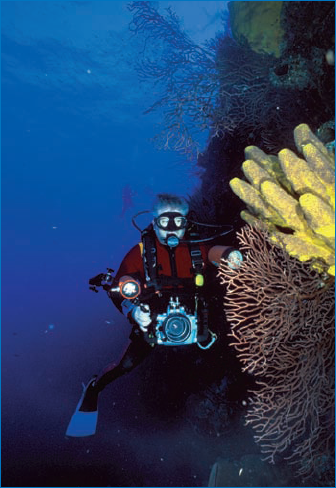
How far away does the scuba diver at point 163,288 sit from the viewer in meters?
3.15

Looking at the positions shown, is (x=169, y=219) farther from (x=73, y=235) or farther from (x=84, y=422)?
(x=73, y=235)

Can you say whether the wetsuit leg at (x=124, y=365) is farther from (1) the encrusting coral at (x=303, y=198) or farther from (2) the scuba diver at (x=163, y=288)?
(1) the encrusting coral at (x=303, y=198)

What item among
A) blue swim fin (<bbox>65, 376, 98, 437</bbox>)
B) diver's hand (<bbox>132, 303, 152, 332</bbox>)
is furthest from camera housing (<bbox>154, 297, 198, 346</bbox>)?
A: blue swim fin (<bbox>65, 376, 98, 437</bbox>)

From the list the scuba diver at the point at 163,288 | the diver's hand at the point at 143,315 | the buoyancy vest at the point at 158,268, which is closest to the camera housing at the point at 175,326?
the scuba diver at the point at 163,288

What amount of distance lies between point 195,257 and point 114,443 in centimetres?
489

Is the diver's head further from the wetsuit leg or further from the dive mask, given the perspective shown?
the wetsuit leg

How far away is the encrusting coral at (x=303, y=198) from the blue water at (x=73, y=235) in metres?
4.72

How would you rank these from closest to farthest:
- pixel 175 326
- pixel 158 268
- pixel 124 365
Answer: pixel 175 326 → pixel 158 268 → pixel 124 365

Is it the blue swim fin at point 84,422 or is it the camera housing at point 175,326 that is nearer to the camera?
the camera housing at point 175,326

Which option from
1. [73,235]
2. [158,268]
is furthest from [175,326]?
[73,235]

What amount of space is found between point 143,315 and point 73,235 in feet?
208

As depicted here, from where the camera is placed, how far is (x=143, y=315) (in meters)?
3.28

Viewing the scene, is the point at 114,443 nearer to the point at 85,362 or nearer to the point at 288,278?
the point at 288,278

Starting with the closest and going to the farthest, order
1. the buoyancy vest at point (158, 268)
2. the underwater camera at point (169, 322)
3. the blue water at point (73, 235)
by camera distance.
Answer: the underwater camera at point (169, 322) < the buoyancy vest at point (158, 268) < the blue water at point (73, 235)
